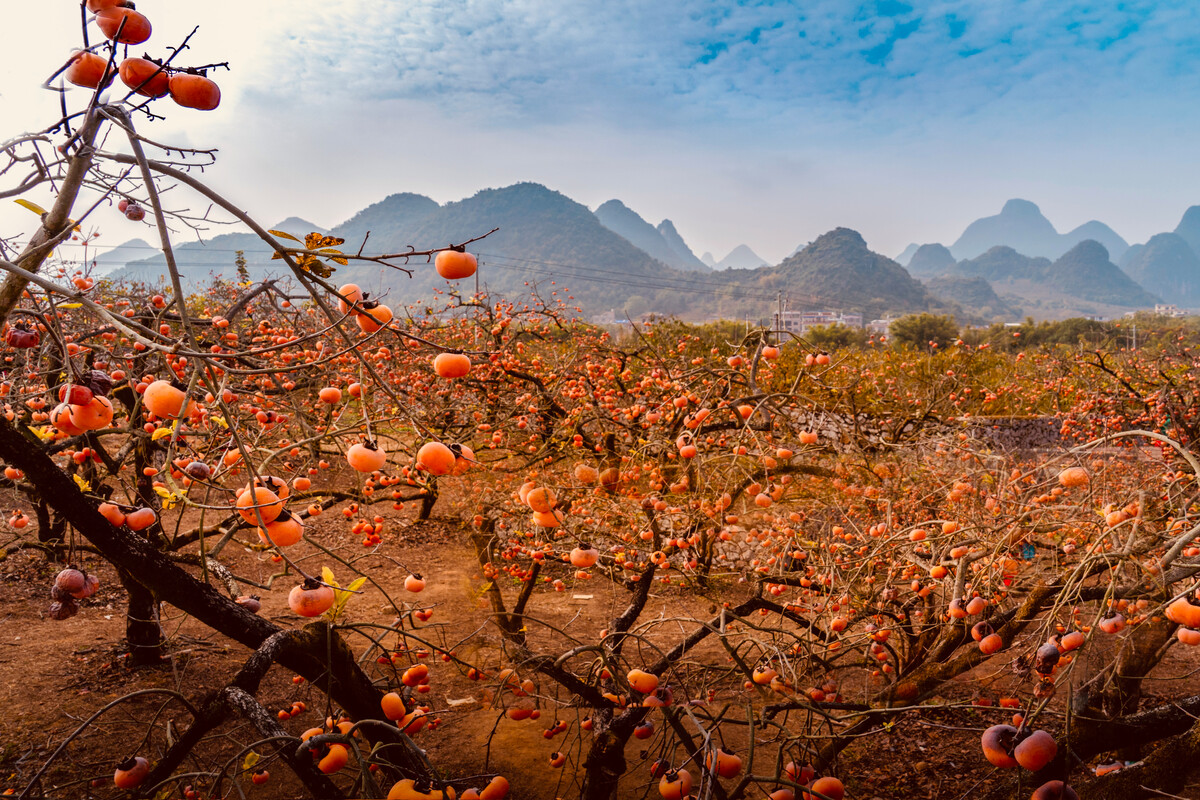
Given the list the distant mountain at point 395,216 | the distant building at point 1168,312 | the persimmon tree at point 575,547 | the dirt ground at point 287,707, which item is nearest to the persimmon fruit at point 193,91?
the persimmon tree at point 575,547

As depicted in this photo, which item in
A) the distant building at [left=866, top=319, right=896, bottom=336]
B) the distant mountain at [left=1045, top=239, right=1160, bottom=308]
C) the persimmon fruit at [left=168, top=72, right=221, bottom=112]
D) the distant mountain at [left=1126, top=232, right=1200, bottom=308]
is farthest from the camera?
the distant mountain at [left=1126, top=232, right=1200, bottom=308]

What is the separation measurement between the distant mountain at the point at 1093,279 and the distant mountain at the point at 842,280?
71485 millimetres

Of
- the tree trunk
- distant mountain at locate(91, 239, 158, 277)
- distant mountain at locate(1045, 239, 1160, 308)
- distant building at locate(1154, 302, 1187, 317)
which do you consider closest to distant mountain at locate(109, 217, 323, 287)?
A: distant mountain at locate(91, 239, 158, 277)

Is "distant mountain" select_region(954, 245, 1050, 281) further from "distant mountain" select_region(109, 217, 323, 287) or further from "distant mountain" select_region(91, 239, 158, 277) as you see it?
"distant mountain" select_region(91, 239, 158, 277)

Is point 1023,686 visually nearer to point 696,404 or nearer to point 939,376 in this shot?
point 696,404

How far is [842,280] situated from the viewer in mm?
85688

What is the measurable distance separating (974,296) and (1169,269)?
422 feet

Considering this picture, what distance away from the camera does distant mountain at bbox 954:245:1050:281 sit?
147m

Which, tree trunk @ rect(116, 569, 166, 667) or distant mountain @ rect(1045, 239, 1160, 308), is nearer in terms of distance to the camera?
tree trunk @ rect(116, 569, 166, 667)

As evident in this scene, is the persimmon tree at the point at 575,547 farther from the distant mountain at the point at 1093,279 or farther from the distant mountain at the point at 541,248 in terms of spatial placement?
the distant mountain at the point at 1093,279

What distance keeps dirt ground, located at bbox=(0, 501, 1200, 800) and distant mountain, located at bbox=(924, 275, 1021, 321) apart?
108m

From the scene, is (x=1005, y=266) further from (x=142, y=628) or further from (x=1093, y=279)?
(x=142, y=628)

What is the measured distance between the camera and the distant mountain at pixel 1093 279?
133 m

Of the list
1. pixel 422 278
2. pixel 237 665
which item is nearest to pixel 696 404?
pixel 237 665
